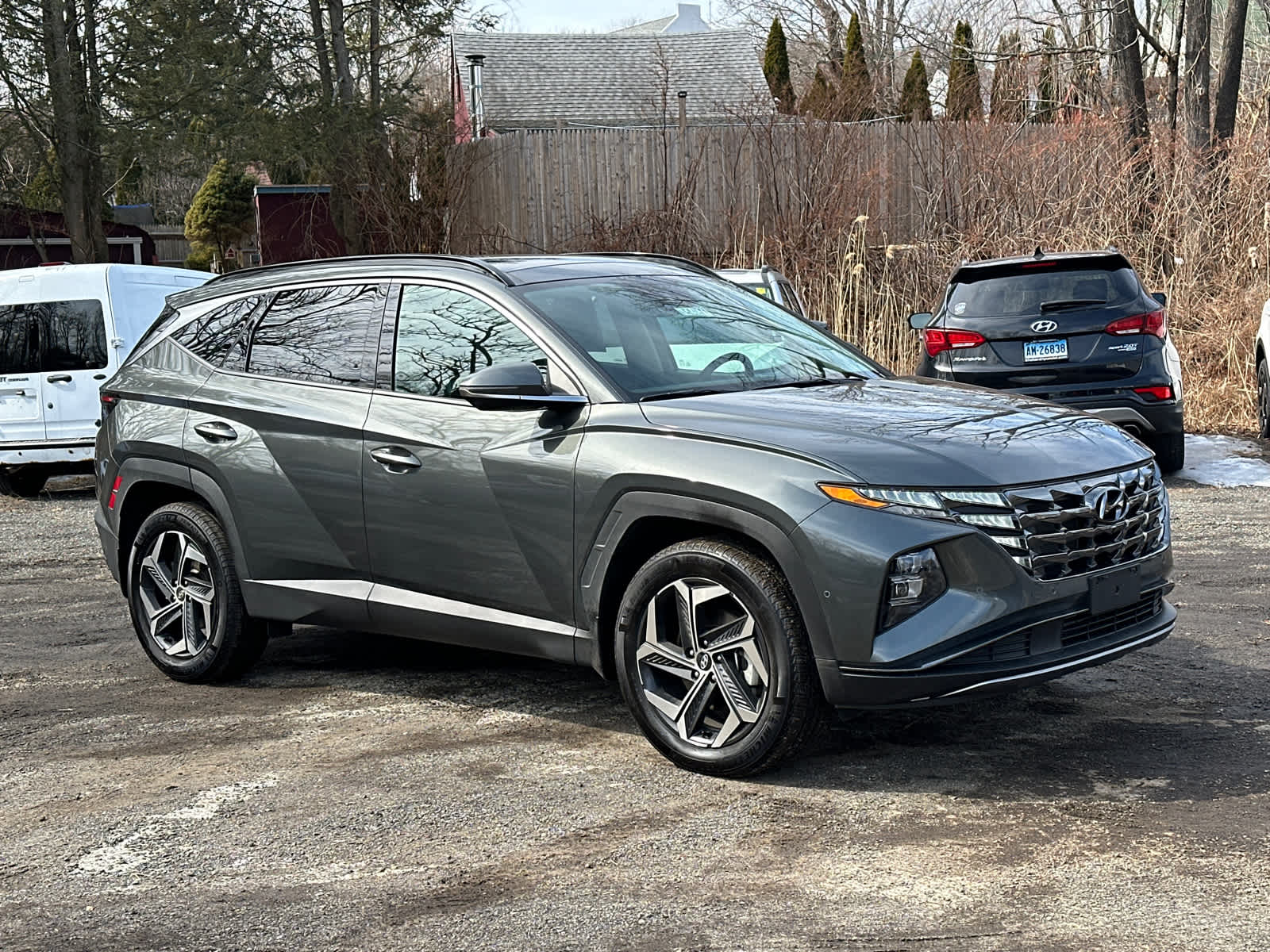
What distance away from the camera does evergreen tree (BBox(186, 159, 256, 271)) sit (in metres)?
45.6

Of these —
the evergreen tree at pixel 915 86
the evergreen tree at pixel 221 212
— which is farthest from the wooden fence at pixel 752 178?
the evergreen tree at pixel 221 212

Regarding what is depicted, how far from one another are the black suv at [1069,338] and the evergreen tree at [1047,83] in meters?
9.99

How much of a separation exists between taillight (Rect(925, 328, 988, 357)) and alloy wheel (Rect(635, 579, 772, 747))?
7.07m

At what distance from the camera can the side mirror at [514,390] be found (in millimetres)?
4996

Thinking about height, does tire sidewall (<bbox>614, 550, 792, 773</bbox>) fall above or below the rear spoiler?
below

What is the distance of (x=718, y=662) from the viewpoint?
472 cm

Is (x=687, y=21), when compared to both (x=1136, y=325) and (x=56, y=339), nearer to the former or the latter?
(x=56, y=339)

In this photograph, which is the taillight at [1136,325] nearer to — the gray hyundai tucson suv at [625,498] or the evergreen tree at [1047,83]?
the gray hyundai tucson suv at [625,498]

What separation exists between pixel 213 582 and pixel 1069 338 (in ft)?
23.2

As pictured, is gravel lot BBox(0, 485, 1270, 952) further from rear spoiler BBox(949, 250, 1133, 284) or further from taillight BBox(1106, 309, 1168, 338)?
rear spoiler BBox(949, 250, 1133, 284)

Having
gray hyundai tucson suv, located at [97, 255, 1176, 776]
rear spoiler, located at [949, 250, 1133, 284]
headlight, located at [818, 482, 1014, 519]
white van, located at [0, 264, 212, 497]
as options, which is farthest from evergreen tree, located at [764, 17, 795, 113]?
headlight, located at [818, 482, 1014, 519]

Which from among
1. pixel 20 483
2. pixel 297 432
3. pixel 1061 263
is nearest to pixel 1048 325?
pixel 1061 263

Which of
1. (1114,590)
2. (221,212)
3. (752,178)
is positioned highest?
(221,212)

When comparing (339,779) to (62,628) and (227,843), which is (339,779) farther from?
(62,628)
